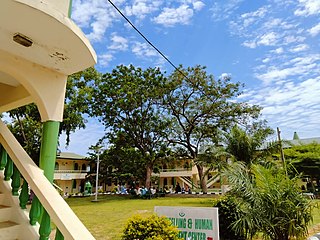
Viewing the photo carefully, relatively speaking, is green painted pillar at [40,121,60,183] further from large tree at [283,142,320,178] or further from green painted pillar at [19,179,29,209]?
large tree at [283,142,320,178]

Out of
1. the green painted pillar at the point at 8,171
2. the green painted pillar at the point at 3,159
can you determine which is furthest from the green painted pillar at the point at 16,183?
the green painted pillar at the point at 3,159

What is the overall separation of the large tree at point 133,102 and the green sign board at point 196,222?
18193 mm

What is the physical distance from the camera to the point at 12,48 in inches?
111

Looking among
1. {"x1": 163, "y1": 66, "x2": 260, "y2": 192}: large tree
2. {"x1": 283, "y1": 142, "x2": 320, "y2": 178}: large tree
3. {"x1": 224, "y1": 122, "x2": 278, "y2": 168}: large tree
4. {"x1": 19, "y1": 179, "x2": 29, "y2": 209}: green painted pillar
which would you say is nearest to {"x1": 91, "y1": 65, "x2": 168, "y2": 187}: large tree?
{"x1": 163, "y1": 66, "x2": 260, "y2": 192}: large tree

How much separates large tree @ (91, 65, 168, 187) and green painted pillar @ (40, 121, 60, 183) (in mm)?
19910

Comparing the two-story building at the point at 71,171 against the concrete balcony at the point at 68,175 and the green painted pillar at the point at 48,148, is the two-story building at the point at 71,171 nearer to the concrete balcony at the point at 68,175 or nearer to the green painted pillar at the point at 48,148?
the concrete balcony at the point at 68,175

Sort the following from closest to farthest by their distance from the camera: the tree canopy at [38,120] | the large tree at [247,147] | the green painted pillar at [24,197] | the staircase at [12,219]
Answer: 1. the staircase at [12,219]
2. the green painted pillar at [24,197]
3. the large tree at [247,147]
4. the tree canopy at [38,120]

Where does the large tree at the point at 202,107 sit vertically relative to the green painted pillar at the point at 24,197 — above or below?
above

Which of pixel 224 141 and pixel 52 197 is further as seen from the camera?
pixel 224 141

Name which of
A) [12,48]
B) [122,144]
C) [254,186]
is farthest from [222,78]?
[12,48]

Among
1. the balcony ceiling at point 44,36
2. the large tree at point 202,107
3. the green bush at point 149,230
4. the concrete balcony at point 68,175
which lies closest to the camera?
the balcony ceiling at point 44,36

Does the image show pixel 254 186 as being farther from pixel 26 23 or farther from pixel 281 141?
pixel 281 141

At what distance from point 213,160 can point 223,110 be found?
8070 millimetres

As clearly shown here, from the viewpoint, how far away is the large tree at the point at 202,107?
76.7ft
